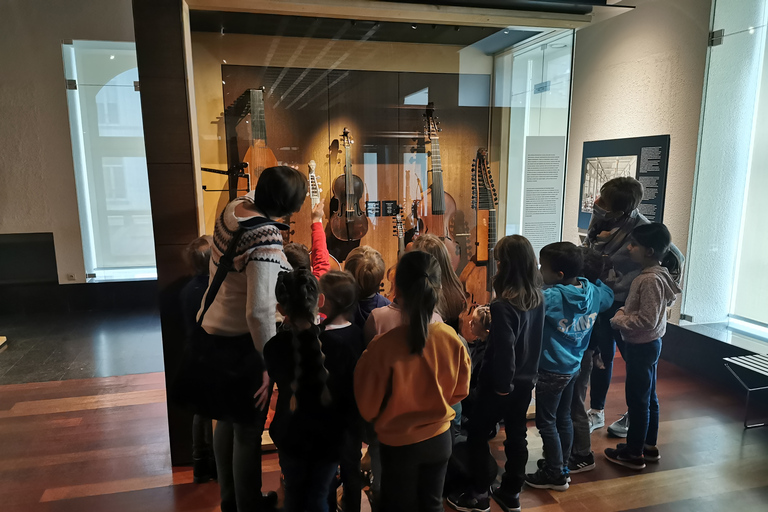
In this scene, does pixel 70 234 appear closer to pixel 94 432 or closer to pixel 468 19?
pixel 94 432

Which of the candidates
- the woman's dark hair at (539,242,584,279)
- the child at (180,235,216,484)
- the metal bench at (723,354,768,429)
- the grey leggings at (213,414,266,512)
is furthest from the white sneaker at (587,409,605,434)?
the child at (180,235,216,484)

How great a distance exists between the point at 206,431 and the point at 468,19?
2.33 meters

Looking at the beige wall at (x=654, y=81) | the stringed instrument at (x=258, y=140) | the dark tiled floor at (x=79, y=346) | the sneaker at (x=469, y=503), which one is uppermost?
the beige wall at (x=654, y=81)

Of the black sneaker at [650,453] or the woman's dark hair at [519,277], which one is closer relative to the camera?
the woman's dark hair at [519,277]

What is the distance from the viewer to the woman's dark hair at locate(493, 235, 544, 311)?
1823 mm

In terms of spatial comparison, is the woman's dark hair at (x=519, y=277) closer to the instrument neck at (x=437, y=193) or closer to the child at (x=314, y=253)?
the child at (x=314, y=253)

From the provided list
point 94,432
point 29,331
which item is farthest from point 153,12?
point 29,331

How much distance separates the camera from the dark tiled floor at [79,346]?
11.9 ft

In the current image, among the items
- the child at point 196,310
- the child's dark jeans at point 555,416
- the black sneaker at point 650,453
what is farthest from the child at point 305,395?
the black sneaker at point 650,453

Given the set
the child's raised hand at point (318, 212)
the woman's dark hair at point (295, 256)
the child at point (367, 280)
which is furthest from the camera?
the child's raised hand at point (318, 212)

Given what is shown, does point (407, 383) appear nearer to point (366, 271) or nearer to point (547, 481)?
point (366, 271)

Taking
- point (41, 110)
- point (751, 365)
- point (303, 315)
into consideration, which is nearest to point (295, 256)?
point (303, 315)

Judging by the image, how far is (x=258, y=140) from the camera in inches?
106

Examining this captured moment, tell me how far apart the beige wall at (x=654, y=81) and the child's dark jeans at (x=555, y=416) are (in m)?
1.95
